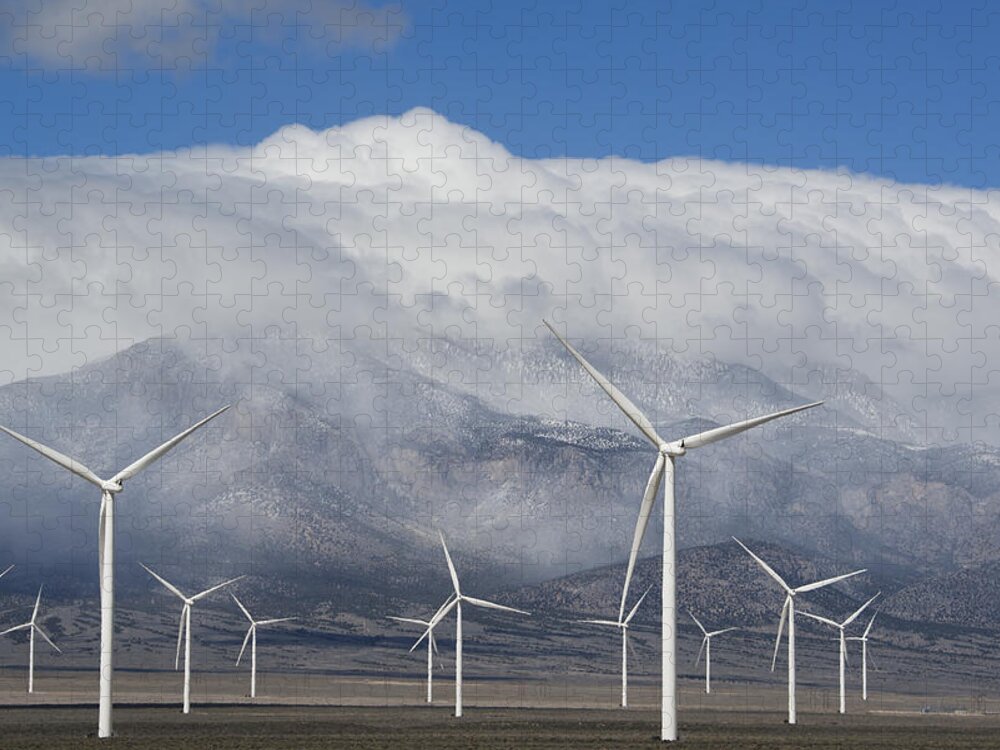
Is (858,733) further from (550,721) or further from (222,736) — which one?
(222,736)

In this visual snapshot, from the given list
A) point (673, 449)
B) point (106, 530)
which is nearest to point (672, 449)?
point (673, 449)

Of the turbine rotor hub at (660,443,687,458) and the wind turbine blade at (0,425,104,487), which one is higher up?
the wind turbine blade at (0,425,104,487)

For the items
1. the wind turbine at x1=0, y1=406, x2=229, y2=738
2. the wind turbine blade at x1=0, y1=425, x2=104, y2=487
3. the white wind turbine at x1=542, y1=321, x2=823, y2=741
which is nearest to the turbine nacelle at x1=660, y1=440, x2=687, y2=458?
the white wind turbine at x1=542, y1=321, x2=823, y2=741

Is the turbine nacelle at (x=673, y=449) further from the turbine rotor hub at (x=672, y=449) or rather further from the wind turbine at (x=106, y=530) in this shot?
the wind turbine at (x=106, y=530)

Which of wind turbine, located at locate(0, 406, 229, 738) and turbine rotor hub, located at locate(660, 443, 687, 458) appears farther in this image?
wind turbine, located at locate(0, 406, 229, 738)

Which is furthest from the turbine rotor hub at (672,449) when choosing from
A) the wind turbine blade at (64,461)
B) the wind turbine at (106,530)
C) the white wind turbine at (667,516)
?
the wind turbine blade at (64,461)

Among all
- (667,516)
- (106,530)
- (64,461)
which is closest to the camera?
(667,516)

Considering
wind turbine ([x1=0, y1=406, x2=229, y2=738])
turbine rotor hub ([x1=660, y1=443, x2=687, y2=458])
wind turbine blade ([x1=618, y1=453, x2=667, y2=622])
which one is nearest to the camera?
wind turbine blade ([x1=618, y1=453, x2=667, y2=622])

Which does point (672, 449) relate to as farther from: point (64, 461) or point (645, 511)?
point (64, 461)

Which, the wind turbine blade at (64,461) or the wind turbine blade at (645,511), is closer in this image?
the wind turbine blade at (645,511)

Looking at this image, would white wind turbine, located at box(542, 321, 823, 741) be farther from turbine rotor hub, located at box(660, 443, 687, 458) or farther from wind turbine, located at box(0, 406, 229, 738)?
wind turbine, located at box(0, 406, 229, 738)

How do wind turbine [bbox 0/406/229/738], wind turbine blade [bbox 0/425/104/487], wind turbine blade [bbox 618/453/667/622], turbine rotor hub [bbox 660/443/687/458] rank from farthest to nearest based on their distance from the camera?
1. wind turbine blade [bbox 0/425/104/487]
2. wind turbine [bbox 0/406/229/738]
3. turbine rotor hub [bbox 660/443/687/458]
4. wind turbine blade [bbox 618/453/667/622]

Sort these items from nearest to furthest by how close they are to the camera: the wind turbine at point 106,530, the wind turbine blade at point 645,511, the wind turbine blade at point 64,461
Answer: the wind turbine blade at point 645,511 < the wind turbine at point 106,530 < the wind turbine blade at point 64,461

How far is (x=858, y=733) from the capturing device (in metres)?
109
